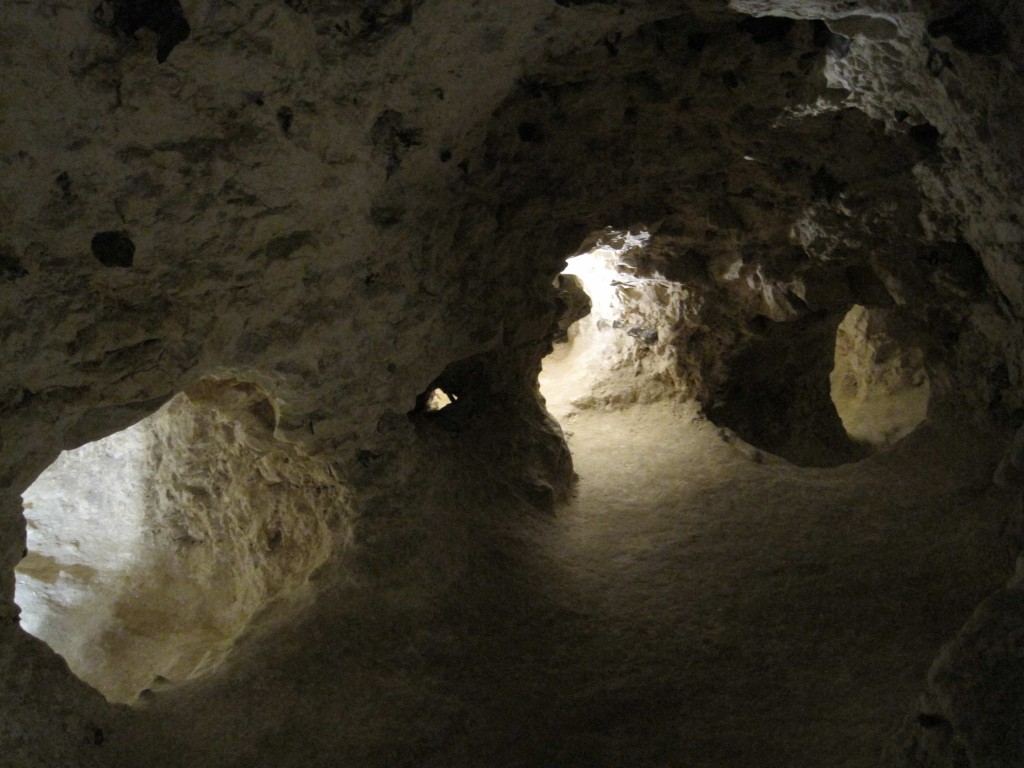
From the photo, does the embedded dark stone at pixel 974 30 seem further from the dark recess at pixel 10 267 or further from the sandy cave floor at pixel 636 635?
the dark recess at pixel 10 267

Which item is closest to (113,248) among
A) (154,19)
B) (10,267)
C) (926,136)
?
(10,267)

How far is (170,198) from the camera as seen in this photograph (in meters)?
1.98

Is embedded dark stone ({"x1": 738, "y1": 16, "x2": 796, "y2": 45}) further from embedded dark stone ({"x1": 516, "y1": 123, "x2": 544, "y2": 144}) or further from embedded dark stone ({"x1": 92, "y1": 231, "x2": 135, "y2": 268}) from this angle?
embedded dark stone ({"x1": 92, "y1": 231, "x2": 135, "y2": 268})

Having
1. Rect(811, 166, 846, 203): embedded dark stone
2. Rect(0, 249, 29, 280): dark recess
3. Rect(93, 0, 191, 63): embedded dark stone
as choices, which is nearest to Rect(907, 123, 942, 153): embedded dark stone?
Rect(811, 166, 846, 203): embedded dark stone

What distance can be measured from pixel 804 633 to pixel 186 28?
8.10 ft

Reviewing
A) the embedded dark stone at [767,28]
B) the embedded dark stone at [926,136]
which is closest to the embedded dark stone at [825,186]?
the embedded dark stone at [926,136]

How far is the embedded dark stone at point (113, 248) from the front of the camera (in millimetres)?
1907

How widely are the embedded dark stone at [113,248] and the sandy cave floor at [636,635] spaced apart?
4.16 ft

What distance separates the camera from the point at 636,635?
2.75 meters

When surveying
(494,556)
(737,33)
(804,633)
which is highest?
(737,33)

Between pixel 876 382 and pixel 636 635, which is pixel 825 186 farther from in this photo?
pixel 876 382

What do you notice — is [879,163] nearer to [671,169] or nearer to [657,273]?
[671,169]

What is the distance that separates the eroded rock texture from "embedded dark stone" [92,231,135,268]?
0.01 m

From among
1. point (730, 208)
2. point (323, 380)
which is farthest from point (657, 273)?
point (323, 380)
